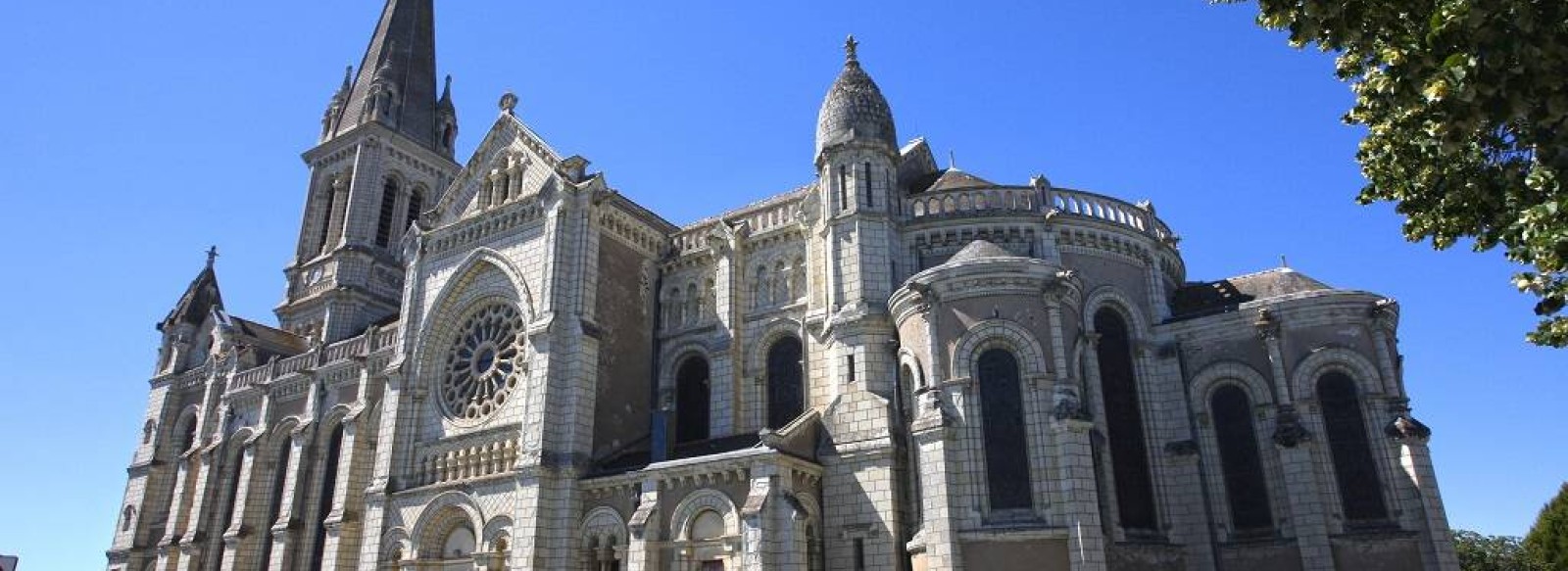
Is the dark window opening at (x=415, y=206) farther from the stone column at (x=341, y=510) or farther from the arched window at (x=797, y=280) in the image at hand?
the arched window at (x=797, y=280)

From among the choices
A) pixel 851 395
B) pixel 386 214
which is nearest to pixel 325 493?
pixel 386 214

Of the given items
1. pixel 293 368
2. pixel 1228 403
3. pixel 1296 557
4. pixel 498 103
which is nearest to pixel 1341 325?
pixel 1228 403

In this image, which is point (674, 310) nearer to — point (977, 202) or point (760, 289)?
point (760, 289)

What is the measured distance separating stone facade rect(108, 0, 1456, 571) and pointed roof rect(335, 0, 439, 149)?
55.5ft

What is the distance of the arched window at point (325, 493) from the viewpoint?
1341 inches

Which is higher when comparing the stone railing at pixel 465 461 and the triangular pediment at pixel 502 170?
the triangular pediment at pixel 502 170

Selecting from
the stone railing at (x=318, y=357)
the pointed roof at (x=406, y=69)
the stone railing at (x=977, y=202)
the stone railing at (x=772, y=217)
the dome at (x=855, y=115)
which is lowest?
the stone railing at (x=318, y=357)

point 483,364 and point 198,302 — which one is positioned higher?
point 198,302

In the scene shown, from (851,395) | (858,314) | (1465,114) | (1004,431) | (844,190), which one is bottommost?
(1465,114)

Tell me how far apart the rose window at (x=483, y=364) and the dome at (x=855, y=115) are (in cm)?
1040

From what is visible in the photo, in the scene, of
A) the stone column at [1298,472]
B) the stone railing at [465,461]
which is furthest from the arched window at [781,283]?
the stone column at [1298,472]

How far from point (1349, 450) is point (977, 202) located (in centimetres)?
1040

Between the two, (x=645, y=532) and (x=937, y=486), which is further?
(x=645, y=532)

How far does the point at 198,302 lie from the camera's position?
1817 inches
